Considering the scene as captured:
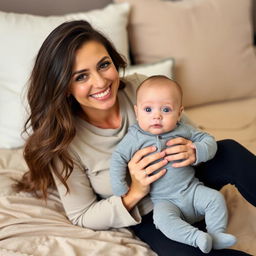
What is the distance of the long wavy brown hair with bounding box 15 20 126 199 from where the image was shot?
1.16 meters

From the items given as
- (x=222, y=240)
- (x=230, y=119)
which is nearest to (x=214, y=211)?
(x=222, y=240)

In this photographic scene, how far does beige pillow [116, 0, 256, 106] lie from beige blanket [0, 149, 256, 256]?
2.12 feet

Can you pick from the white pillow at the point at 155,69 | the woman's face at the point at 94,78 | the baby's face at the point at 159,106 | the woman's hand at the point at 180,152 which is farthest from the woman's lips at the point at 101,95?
the white pillow at the point at 155,69

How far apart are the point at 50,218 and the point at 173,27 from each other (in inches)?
40.4

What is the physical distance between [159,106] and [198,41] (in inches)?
32.0

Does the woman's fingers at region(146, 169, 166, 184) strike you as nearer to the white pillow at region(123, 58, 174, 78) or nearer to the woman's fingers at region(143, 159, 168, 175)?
the woman's fingers at region(143, 159, 168, 175)

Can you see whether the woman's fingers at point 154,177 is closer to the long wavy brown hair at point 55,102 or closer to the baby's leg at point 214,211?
the baby's leg at point 214,211

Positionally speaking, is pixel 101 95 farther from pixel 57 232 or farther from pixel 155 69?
pixel 155 69

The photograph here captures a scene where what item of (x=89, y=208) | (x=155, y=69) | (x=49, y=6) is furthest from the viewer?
(x=49, y=6)

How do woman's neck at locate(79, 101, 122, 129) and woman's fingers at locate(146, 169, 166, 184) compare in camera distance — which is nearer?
woman's fingers at locate(146, 169, 166, 184)

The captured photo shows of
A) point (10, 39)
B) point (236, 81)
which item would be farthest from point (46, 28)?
point (236, 81)

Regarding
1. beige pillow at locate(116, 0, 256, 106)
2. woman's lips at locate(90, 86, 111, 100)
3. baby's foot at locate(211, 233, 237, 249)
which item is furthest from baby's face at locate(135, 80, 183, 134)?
beige pillow at locate(116, 0, 256, 106)

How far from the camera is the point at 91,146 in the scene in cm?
129

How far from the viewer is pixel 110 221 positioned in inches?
49.2
